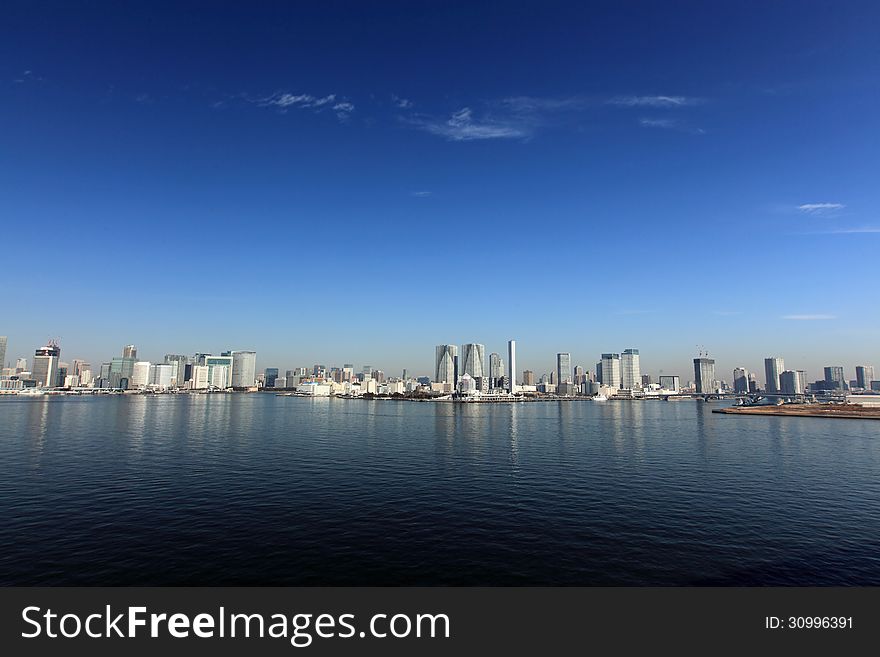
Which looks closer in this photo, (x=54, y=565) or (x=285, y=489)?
(x=54, y=565)

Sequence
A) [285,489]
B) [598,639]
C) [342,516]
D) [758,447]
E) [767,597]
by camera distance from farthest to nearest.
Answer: [758,447] → [285,489] → [342,516] → [767,597] → [598,639]

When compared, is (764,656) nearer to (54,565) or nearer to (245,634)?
(245,634)

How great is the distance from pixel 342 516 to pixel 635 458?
45.1 metres

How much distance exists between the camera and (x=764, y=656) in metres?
16.4

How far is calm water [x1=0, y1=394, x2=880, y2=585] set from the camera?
937 inches

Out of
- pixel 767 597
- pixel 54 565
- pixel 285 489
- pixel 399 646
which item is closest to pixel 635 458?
pixel 767 597

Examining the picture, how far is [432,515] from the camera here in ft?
112

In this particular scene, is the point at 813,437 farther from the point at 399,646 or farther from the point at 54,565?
the point at 54,565

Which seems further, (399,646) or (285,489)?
(285,489)

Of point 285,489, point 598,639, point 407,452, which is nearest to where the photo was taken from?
point 598,639

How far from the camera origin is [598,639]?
57.1 feet

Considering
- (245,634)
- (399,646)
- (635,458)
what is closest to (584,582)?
(399,646)

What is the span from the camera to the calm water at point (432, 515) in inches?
937

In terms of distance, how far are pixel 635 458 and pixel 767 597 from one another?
4279 centimetres
